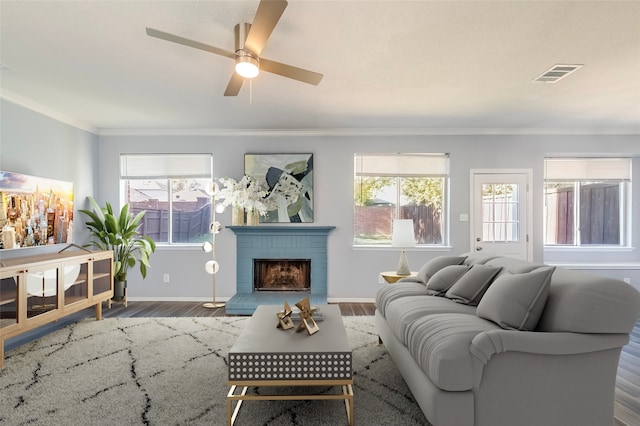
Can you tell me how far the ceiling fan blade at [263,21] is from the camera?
1657mm

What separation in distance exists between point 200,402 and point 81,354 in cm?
155

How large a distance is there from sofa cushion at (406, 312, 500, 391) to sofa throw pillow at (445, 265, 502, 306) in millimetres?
438

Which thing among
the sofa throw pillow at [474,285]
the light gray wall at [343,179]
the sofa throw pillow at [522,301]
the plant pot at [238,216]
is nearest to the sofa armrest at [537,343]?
the sofa throw pillow at [522,301]

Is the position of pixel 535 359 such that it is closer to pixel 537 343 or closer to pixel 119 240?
pixel 537 343

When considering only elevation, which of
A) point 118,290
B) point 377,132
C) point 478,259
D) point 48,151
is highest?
point 377,132

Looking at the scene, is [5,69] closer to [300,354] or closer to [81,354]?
[81,354]

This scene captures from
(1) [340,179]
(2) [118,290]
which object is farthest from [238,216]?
(2) [118,290]

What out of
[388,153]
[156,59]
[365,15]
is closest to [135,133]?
[156,59]

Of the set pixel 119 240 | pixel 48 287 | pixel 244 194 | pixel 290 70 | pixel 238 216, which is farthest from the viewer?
pixel 238 216

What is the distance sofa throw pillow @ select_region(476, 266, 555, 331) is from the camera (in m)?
1.94

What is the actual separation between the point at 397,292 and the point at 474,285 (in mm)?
658

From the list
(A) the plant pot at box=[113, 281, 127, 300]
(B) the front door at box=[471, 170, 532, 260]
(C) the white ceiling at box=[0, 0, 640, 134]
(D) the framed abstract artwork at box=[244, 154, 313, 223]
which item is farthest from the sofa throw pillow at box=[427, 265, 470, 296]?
(A) the plant pot at box=[113, 281, 127, 300]

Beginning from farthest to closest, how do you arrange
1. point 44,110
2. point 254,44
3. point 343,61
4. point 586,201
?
point 586,201, point 44,110, point 343,61, point 254,44

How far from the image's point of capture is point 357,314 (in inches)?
170
